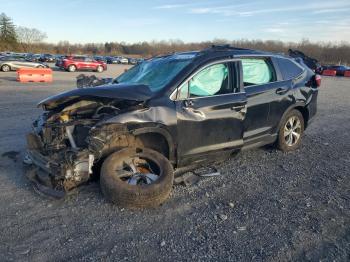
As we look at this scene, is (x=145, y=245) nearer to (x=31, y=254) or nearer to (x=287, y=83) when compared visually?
(x=31, y=254)

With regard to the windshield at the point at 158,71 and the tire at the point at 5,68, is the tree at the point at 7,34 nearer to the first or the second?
the tire at the point at 5,68

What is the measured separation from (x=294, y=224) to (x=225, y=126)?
1.70 m

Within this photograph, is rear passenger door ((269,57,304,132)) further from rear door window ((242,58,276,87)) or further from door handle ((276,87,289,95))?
rear door window ((242,58,276,87))

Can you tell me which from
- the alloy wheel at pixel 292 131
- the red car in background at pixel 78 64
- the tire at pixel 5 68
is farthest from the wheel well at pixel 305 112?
the red car in background at pixel 78 64

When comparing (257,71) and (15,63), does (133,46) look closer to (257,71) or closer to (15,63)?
(15,63)

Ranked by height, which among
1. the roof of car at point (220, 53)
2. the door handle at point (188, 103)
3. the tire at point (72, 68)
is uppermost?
the roof of car at point (220, 53)

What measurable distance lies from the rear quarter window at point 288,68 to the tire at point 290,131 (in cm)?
66

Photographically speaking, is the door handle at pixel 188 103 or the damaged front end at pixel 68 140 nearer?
the damaged front end at pixel 68 140

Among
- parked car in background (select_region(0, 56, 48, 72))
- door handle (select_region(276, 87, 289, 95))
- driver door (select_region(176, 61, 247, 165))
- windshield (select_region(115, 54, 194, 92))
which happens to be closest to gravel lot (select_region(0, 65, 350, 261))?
driver door (select_region(176, 61, 247, 165))

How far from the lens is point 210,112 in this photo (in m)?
4.57

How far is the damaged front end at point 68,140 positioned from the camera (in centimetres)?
392

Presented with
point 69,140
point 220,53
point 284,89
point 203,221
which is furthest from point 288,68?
point 69,140

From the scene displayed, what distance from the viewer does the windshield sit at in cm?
460

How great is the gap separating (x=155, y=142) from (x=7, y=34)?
245 ft
